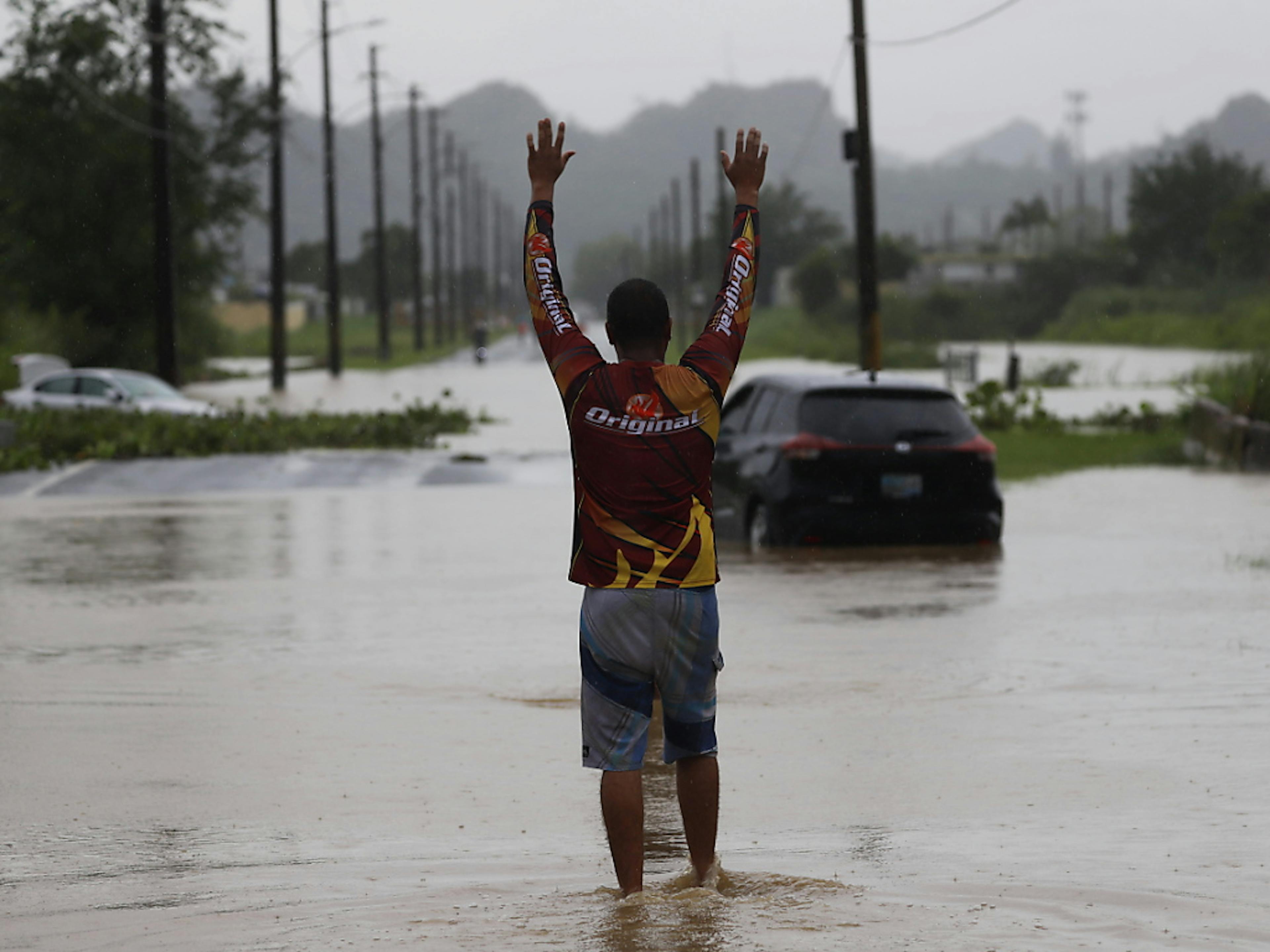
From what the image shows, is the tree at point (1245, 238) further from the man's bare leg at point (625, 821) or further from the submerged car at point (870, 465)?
the man's bare leg at point (625, 821)

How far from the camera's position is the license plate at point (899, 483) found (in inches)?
618

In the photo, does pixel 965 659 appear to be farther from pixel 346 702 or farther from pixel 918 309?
pixel 918 309

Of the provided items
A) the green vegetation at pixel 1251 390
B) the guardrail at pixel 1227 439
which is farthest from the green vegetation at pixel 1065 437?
the green vegetation at pixel 1251 390

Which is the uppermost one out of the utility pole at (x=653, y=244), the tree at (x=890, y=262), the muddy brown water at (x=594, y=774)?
the utility pole at (x=653, y=244)

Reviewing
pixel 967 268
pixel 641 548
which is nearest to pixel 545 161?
pixel 641 548

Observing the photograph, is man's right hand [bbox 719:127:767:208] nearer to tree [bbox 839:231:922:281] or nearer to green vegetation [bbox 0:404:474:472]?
green vegetation [bbox 0:404:474:472]

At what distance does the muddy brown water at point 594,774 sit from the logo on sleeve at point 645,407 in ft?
4.49

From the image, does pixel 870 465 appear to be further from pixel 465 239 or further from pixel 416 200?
pixel 465 239

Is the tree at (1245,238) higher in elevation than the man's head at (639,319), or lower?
higher

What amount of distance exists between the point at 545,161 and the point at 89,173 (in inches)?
1928

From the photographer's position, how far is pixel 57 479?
25.2 metres

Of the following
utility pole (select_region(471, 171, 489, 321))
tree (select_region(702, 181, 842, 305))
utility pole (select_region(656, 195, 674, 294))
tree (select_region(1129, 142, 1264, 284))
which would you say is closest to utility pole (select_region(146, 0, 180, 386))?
utility pole (select_region(656, 195, 674, 294))

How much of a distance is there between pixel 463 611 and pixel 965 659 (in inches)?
145

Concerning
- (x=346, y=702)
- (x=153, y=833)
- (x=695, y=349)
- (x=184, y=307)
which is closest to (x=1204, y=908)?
(x=695, y=349)
